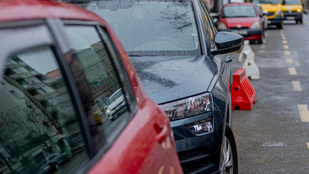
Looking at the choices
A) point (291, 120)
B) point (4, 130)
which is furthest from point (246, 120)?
point (4, 130)

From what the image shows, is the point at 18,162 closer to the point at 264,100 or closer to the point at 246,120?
the point at 246,120

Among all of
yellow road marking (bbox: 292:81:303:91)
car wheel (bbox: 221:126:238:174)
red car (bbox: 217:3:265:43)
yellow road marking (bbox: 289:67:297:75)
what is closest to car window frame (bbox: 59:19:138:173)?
car wheel (bbox: 221:126:238:174)

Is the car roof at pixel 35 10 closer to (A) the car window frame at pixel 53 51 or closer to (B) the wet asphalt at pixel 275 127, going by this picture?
(A) the car window frame at pixel 53 51

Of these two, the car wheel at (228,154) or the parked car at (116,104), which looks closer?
the parked car at (116,104)

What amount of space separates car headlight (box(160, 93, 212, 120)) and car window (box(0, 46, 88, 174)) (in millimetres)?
1535

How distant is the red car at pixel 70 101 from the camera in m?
1.58

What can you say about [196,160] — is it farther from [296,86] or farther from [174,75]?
[296,86]

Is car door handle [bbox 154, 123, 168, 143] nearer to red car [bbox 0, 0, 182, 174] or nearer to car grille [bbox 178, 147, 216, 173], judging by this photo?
red car [bbox 0, 0, 182, 174]

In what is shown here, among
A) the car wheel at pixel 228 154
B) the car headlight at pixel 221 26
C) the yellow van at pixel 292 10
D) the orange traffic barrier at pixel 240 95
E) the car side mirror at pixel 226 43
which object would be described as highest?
the car side mirror at pixel 226 43

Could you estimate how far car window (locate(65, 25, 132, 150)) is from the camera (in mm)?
1807

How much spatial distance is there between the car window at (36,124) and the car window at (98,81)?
0.08 meters

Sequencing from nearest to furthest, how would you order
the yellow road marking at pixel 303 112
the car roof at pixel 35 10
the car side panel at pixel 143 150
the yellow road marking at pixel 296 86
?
the car roof at pixel 35 10, the car side panel at pixel 143 150, the yellow road marking at pixel 303 112, the yellow road marking at pixel 296 86

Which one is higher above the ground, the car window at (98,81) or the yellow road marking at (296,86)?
the car window at (98,81)

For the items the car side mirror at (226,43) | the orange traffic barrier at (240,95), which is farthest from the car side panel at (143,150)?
the orange traffic barrier at (240,95)
